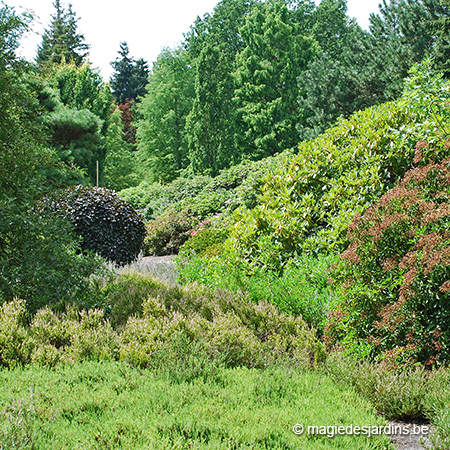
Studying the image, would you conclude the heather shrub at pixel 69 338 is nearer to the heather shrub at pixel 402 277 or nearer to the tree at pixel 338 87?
the heather shrub at pixel 402 277

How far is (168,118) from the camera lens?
105ft

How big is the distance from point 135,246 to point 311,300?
6.18 metres

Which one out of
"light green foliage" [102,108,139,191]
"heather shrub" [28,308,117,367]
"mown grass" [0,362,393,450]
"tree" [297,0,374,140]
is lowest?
"mown grass" [0,362,393,450]

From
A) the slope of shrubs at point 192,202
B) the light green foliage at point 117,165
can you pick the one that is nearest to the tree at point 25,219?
the slope of shrubs at point 192,202

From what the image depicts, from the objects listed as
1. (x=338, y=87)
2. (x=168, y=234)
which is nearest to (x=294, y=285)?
(x=168, y=234)

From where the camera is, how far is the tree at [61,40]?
38906 millimetres

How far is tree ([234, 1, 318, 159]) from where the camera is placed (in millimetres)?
26500

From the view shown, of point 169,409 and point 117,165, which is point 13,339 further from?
point 117,165

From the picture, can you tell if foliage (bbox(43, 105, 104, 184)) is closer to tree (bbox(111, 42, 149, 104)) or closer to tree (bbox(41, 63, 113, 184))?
tree (bbox(41, 63, 113, 184))

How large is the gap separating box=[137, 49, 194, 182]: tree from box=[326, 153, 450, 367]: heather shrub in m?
28.7

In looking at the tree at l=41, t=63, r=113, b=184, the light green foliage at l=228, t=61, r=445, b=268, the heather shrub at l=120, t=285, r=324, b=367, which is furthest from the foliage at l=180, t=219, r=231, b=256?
the tree at l=41, t=63, r=113, b=184

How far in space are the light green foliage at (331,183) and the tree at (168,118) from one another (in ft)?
86.8

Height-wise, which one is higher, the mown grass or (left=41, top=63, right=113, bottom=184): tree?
(left=41, top=63, right=113, bottom=184): tree

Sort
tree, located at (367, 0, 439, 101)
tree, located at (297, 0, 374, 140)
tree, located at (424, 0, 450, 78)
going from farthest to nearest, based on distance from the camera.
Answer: tree, located at (297, 0, 374, 140)
tree, located at (367, 0, 439, 101)
tree, located at (424, 0, 450, 78)
